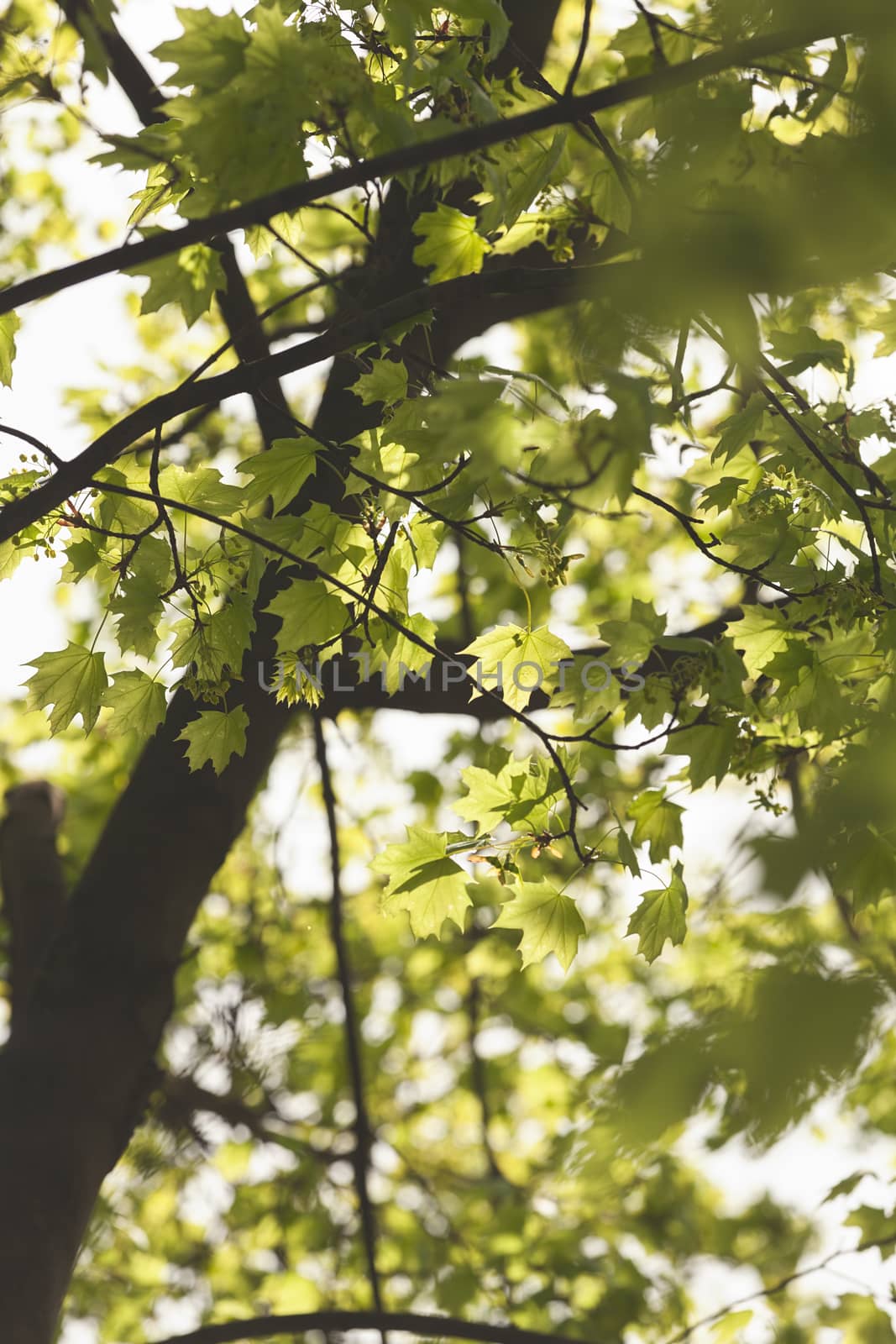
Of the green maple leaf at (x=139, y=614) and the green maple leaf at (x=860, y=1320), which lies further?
the green maple leaf at (x=860, y=1320)

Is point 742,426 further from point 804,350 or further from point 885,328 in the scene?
point 885,328

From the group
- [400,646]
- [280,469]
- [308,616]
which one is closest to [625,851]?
[400,646]

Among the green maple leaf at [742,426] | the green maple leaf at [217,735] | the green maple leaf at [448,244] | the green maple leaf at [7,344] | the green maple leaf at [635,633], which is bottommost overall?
the green maple leaf at [217,735]

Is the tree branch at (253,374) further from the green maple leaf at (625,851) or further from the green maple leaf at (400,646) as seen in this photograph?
the green maple leaf at (625,851)

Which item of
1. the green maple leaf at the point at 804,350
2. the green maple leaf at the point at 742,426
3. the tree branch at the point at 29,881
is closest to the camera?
the green maple leaf at the point at 742,426

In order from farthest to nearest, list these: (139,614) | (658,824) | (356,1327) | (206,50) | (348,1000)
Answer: (348,1000) < (356,1327) < (658,824) < (139,614) < (206,50)

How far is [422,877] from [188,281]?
1.22m

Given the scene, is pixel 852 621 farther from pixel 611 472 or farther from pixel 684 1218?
pixel 684 1218

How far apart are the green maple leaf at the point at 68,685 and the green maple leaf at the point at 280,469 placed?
464 mm

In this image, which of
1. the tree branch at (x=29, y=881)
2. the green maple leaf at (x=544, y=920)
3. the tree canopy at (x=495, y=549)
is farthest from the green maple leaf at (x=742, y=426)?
the tree branch at (x=29, y=881)

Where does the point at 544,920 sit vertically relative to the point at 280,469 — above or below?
below

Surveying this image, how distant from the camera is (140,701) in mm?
2049

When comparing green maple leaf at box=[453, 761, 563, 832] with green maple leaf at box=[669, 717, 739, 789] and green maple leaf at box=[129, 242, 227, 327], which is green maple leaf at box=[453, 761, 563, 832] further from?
green maple leaf at box=[129, 242, 227, 327]

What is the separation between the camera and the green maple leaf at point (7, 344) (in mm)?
1941
